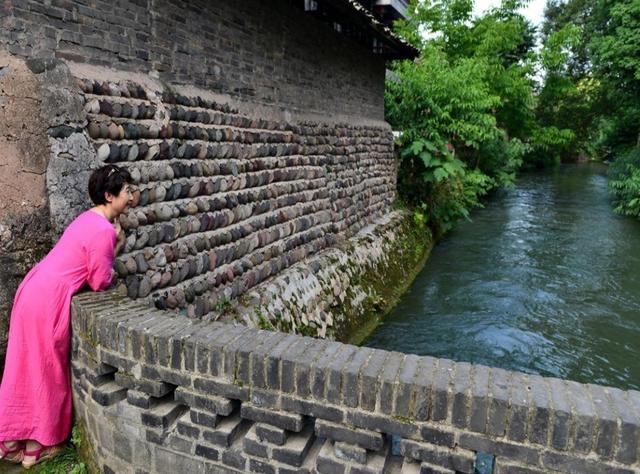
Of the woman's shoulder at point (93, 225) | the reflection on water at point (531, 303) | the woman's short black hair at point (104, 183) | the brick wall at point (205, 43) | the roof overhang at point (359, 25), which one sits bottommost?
the reflection on water at point (531, 303)

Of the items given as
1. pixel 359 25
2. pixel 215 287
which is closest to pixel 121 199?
pixel 215 287

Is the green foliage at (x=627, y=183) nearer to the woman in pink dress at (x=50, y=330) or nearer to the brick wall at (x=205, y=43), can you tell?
the brick wall at (x=205, y=43)

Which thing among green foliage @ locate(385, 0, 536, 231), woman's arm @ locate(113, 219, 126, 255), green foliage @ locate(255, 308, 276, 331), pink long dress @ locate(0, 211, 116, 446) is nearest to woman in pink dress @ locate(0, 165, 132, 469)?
pink long dress @ locate(0, 211, 116, 446)

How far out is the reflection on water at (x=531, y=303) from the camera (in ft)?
20.2

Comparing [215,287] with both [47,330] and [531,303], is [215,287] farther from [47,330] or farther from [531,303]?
[531,303]

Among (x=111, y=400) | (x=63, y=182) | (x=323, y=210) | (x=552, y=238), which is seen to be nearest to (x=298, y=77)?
(x=323, y=210)

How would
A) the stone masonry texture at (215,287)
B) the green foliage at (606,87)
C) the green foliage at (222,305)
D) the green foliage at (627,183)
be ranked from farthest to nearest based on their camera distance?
the green foliage at (627,183) < the green foliage at (606,87) < the green foliage at (222,305) < the stone masonry texture at (215,287)

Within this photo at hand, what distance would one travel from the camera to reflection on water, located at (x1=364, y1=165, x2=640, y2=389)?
6.16 metres

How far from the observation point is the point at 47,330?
8.47 ft

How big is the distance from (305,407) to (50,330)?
4.91 ft

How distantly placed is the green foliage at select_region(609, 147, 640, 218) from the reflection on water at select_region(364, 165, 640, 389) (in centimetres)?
225

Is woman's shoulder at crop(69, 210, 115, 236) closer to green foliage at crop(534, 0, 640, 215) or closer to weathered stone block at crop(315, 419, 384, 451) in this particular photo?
weathered stone block at crop(315, 419, 384, 451)

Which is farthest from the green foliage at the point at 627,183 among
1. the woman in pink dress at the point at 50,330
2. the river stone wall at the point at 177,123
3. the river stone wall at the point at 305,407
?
the woman in pink dress at the point at 50,330

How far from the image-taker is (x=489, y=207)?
18.0 m
